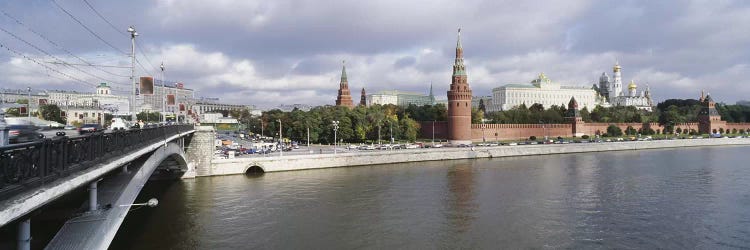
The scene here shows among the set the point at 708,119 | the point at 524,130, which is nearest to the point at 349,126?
the point at 524,130

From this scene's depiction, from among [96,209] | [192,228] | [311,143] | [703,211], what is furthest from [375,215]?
[311,143]

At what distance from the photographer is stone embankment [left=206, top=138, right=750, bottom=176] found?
121 ft

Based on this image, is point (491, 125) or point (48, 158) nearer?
point (48, 158)

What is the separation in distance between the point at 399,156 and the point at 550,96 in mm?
115879

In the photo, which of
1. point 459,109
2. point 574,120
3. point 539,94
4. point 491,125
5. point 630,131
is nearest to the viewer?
point 459,109

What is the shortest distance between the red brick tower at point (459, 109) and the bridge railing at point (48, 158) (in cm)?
6078

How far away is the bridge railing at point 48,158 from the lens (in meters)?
6.21

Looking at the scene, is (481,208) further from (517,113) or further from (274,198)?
(517,113)

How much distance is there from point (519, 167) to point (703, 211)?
66.7ft

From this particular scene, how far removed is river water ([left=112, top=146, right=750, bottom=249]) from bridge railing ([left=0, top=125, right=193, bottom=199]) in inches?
331

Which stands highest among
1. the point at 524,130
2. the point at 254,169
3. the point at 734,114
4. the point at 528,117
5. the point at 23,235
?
the point at 734,114

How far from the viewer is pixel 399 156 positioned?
46.3 meters

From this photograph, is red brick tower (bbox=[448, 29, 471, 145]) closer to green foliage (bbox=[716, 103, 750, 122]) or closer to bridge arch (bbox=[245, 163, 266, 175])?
bridge arch (bbox=[245, 163, 266, 175])

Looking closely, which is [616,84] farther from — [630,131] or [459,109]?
[459,109]
